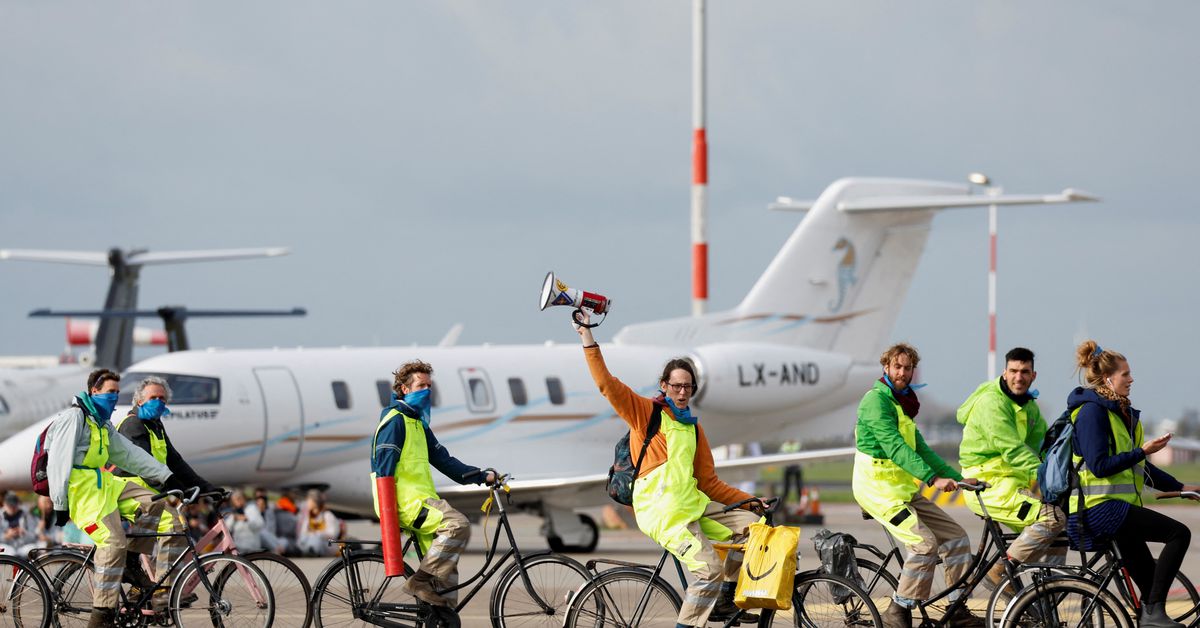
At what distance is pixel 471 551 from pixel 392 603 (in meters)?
11.2

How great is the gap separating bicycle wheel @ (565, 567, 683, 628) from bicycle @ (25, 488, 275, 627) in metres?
1.99

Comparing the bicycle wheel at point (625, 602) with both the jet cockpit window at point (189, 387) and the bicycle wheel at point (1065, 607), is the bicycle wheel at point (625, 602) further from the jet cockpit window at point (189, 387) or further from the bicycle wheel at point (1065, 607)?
the jet cockpit window at point (189, 387)

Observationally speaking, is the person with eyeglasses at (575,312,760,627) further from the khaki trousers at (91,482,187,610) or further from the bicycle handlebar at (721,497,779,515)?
the khaki trousers at (91,482,187,610)

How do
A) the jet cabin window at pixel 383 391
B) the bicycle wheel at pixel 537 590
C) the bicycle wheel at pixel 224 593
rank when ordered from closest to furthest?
the bicycle wheel at pixel 537 590, the bicycle wheel at pixel 224 593, the jet cabin window at pixel 383 391

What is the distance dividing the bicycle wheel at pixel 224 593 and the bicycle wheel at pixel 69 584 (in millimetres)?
620

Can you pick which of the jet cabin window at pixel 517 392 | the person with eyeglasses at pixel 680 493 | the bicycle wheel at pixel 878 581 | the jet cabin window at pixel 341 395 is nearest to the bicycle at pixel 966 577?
the bicycle wheel at pixel 878 581

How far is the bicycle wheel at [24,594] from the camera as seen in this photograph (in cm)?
955

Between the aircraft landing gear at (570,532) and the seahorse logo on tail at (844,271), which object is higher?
the seahorse logo on tail at (844,271)

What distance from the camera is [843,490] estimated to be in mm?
52406

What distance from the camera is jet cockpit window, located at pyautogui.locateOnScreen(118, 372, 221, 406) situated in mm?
18016

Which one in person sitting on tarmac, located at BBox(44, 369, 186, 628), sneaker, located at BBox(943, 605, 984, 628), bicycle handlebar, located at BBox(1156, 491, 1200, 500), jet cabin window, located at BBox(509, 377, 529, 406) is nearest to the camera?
bicycle handlebar, located at BBox(1156, 491, 1200, 500)

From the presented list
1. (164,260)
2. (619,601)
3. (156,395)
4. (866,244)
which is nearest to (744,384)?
(866,244)

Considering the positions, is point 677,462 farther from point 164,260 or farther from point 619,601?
point 164,260

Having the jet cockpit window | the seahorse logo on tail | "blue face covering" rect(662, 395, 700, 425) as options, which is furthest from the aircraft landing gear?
"blue face covering" rect(662, 395, 700, 425)
